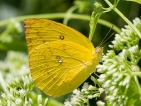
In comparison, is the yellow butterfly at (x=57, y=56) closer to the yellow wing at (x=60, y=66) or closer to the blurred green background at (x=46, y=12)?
the yellow wing at (x=60, y=66)

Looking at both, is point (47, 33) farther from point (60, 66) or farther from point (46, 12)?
point (46, 12)

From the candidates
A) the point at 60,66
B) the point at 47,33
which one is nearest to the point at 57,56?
the point at 60,66

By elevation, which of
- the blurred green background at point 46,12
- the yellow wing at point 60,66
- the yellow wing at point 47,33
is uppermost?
the blurred green background at point 46,12

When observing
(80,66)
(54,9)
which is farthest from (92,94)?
(54,9)

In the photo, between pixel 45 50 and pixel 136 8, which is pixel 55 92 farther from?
pixel 136 8

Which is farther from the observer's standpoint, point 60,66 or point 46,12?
point 46,12

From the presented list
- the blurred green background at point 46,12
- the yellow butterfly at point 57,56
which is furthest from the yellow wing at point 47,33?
the blurred green background at point 46,12
